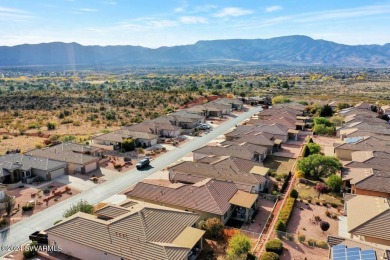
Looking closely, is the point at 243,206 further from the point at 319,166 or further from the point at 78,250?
the point at 319,166

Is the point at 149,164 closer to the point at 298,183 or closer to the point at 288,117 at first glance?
the point at 298,183

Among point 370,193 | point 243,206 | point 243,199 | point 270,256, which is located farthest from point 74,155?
point 370,193

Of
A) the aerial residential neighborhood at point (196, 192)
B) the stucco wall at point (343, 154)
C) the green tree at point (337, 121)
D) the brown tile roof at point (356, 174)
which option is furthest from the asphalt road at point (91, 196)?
the green tree at point (337, 121)

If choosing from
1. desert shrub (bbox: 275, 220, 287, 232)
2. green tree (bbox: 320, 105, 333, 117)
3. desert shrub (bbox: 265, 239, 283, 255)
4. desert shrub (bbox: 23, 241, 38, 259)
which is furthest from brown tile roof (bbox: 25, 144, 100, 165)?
green tree (bbox: 320, 105, 333, 117)

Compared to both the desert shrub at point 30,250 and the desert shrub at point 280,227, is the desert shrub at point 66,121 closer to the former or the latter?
the desert shrub at point 30,250

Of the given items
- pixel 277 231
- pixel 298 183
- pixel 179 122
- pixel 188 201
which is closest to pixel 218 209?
pixel 188 201

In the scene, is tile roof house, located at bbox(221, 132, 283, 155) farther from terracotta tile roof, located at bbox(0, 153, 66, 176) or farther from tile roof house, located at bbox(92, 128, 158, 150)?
terracotta tile roof, located at bbox(0, 153, 66, 176)
